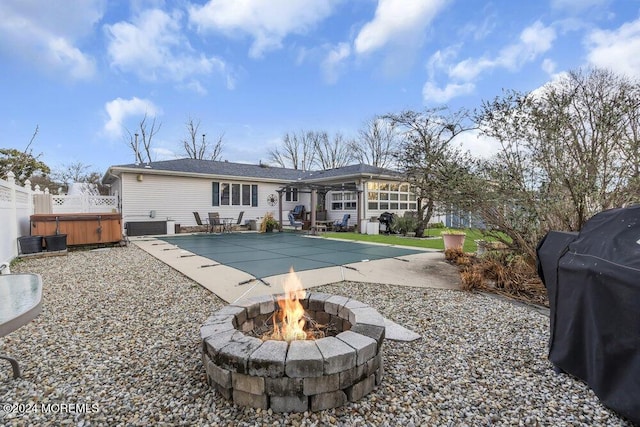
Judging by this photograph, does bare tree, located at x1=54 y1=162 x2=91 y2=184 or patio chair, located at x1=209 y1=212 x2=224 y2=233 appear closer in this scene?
patio chair, located at x1=209 y1=212 x2=224 y2=233

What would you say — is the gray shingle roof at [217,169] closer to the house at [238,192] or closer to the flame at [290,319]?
the house at [238,192]

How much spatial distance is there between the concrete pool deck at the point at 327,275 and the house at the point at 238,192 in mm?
6677

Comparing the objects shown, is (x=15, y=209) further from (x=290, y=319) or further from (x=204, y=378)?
(x=290, y=319)

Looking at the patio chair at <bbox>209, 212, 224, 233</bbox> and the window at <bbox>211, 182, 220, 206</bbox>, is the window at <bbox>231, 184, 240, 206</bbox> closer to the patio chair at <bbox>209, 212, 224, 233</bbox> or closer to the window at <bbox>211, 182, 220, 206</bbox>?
the window at <bbox>211, 182, 220, 206</bbox>

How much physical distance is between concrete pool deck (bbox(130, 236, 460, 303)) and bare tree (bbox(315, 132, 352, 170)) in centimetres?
2353

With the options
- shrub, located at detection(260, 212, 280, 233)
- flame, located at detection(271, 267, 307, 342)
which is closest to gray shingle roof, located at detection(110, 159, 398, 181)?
shrub, located at detection(260, 212, 280, 233)

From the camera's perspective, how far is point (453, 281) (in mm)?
4730

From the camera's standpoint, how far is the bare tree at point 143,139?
2298 cm

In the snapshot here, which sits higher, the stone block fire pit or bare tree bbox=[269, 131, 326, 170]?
bare tree bbox=[269, 131, 326, 170]

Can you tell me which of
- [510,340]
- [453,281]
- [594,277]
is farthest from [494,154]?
[594,277]

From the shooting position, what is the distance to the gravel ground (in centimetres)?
167

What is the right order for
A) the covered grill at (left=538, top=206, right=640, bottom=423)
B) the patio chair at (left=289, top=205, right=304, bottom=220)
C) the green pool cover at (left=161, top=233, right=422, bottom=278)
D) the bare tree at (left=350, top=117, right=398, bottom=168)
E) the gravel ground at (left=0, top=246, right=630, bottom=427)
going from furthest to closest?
the bare tree at (left=350, top=117, right=398, bottom=168) < the patio chair at (left=289, top=205, right=304, bottom=220) < the green pool cover at (left=161, top=233, right=422, bottom=278) < the gravel ground at (left=0, top=246, right=630, bottom=427) < the covered grill at (left=538, top=206, right=640, bottom=423)

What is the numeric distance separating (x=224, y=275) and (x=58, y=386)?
3054 mm

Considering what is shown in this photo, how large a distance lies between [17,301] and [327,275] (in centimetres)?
385
